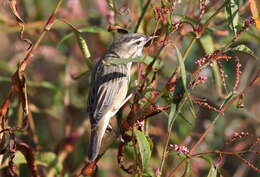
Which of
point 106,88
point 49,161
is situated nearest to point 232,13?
point 106,88

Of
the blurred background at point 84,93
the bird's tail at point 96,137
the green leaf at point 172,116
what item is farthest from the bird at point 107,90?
the green leaf at point 172,116

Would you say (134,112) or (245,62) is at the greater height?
(134,112)

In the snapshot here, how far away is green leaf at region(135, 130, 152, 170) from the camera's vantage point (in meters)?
3.10

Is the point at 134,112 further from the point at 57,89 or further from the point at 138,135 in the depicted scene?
the point at 57,89

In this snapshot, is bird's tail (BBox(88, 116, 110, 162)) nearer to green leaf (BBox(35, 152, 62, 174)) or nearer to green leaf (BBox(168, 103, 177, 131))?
green leaf (BBox(35, 152, 62, 174))

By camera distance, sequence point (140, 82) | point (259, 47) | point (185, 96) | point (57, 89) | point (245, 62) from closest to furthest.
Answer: point (185, 96) < point (140, 82) < point (57, 89) < point (259, 47) < point (245, 62)

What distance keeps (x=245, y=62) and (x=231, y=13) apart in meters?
3.78

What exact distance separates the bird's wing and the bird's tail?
63mm

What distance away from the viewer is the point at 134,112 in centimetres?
327

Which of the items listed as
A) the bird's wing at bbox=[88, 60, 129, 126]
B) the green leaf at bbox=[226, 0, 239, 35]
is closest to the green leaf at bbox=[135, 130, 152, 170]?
the green leaf at bbox=[226, 0, 239, 35]

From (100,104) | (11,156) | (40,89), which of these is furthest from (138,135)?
(40,89)

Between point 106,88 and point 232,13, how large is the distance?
1336 mm

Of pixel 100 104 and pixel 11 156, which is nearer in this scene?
pixel 11 156

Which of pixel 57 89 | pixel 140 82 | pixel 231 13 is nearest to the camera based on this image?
pixel 231 13
